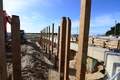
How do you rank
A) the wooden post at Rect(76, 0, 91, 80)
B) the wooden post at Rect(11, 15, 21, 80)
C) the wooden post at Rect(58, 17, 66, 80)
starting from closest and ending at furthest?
the wooden post at Rect(76, 0, 91, 80)
the wooden post at Rect(11, 15, 21, 80)
the wooden post at Rect(58, 17, 66, 80)

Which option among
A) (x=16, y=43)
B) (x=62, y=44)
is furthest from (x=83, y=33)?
(x=16, y=43)

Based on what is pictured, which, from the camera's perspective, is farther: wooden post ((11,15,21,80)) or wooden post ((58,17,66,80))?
wooden post ((58,17,66,80))

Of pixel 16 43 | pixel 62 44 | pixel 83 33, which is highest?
pixel 83 33

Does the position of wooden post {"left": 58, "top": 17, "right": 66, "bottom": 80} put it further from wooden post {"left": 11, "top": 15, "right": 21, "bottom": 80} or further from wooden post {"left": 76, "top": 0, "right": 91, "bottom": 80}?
wooden post {"left": 11, "top": 15, "right": 21, "bottom": 80}

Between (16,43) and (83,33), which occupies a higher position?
(83,33)

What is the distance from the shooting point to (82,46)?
1668 millimetres

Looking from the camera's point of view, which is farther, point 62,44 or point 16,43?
point 62,44

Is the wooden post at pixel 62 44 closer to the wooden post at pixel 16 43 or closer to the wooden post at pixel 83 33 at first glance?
the wooden post at pixel 83 33

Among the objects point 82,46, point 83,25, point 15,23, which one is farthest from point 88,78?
point 15,23

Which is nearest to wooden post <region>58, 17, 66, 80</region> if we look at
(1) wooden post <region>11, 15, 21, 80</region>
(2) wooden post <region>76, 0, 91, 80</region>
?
(2) wooden post <region>76, 0, 91, 80</region>

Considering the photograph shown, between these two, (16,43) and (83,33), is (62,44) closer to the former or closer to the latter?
(83,33)

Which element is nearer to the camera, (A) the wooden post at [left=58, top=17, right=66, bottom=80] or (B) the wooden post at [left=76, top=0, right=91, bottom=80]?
(B) the wooden post at [left=76, top=0, right=91, bottom=80]

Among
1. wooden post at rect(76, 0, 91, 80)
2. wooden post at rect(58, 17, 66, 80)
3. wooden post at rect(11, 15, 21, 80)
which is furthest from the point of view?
wooden post at rect(58, 17, 66, 80)

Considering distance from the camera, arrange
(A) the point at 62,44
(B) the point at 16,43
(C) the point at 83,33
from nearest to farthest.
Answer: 1. (C) the point at 83,33
2. (B) the point at 16,43
3. (A) the point at 62,44
